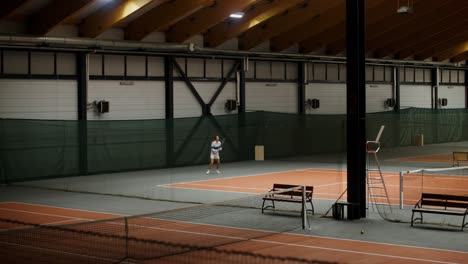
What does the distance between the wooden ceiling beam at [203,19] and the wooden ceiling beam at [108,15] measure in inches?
191

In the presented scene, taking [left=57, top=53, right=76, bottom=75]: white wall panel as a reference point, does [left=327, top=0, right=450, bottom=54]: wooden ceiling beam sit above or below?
above

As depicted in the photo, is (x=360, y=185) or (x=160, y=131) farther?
(x=160, y=131)

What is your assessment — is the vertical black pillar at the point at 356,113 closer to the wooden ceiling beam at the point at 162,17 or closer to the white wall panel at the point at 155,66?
the wooden ceiling beam at the point at 162,17

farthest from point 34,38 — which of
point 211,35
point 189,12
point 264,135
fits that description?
point 264,135

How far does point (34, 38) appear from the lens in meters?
30.0

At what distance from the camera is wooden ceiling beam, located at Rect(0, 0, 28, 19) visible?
1101 inches

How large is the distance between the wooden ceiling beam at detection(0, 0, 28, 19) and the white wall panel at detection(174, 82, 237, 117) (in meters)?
11.2

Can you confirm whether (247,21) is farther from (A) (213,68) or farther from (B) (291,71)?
(B) (291,71)

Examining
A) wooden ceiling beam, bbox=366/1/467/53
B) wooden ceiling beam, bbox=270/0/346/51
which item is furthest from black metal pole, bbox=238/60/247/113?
wooden ceiling beam, bbox=366/1/467/53

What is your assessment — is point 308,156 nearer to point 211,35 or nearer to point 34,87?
point 211,35

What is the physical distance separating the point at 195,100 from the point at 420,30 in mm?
17530

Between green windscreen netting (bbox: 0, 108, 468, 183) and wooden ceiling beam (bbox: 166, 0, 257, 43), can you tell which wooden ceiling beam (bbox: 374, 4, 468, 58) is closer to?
green windscreen netting (bbox: 0, 108, 468, 183)

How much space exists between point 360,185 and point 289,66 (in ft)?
84.9

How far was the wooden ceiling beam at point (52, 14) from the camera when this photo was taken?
28812 millimetres
